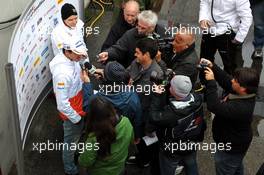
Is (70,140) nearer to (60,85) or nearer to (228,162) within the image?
(60,85)

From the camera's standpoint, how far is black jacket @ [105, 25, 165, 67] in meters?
5.22

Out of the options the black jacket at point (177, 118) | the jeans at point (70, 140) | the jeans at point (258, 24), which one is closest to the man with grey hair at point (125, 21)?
the jeans at point (70, 140)

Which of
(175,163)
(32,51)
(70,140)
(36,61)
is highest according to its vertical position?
(32,51)

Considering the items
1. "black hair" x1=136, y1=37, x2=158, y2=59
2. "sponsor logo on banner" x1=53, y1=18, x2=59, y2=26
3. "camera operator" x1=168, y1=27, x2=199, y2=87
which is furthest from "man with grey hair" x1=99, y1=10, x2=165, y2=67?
"sponsor logo on banner" x1=53, y1=18, x2=59, y2=26

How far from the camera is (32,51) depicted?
4.18 metres

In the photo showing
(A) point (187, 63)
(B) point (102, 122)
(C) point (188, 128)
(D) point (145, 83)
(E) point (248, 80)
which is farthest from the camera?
(A) point (187, 63)

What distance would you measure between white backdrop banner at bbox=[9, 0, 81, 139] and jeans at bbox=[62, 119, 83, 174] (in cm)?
46

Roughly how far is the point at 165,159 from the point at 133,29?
158 centimetres

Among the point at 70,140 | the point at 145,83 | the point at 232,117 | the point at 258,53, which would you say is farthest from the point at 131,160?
the point at 258,53

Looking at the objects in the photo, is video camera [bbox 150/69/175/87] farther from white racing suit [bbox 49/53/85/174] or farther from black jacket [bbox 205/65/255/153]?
white racing suit [bbox 49/53/85/174]

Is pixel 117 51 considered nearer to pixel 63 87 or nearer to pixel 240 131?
pixel 63 87

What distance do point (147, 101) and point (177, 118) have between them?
597 millimetres

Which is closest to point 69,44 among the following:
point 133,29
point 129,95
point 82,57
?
point 82,57

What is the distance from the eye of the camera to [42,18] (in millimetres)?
4434
